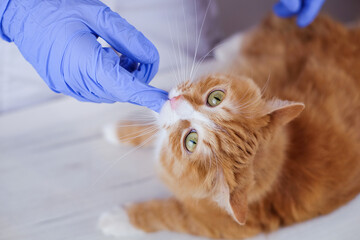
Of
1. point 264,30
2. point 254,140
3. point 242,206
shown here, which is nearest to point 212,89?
point 254,140

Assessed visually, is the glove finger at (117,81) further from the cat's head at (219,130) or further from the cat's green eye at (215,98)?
the cat's green eye at (215,98)

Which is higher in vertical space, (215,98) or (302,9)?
(302,9)

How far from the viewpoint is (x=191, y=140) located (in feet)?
3.60

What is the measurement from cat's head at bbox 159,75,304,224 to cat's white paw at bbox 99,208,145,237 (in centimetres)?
36

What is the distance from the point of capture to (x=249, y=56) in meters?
1.73

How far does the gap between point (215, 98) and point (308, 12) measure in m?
0.75

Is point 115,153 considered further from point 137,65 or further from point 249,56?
point 249,56

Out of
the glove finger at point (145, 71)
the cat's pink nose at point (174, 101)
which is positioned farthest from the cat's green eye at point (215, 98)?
the glove finger at point (145, 71)

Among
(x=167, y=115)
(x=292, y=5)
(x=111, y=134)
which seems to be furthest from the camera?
(x=111, y=134)

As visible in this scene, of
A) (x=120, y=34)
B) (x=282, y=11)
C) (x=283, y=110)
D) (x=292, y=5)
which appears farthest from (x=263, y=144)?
(x=282, y=11)

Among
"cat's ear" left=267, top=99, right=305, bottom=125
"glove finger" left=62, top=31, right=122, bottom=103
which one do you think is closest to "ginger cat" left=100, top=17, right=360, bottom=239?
"cat's ear" left=267, top=99, right=305, bottom=125

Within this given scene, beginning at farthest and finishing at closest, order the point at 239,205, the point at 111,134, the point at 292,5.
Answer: the point at 111,134 → the point at 292,5 → the point at 239,205

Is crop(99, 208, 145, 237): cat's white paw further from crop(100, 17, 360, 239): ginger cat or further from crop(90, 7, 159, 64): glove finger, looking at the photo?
crop(90, 7, 159, 64): glove finger

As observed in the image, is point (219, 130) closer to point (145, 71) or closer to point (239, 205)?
point (239, 205)
